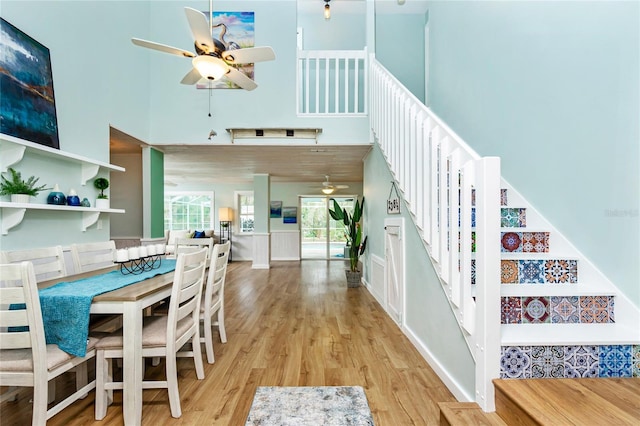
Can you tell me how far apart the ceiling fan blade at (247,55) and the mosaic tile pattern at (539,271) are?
2.36 metres

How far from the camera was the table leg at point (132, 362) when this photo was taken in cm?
154

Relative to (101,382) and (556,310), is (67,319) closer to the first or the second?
(101,382)

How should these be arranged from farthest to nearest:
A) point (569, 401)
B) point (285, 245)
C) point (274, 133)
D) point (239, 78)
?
point (285, 245), point (274, 133), point (239, 78), point (569, 401)

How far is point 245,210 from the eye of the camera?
9312 mm

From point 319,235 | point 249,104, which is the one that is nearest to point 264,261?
point 319,235

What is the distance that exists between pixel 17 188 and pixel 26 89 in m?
0.82

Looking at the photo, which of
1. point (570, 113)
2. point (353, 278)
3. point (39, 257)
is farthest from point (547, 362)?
point (353, 278)

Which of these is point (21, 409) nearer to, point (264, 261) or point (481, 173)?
point (481, 173)

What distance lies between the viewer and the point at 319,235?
9.12 meters

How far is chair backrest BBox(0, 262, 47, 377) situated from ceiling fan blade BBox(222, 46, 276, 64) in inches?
77.4

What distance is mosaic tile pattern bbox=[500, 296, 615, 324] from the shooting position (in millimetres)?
1646

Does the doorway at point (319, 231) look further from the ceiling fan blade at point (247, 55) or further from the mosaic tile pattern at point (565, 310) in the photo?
the mosaic tile pattern at point (565, 310)

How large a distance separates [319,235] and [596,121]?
302 inches

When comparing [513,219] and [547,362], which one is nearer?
[547,362]
